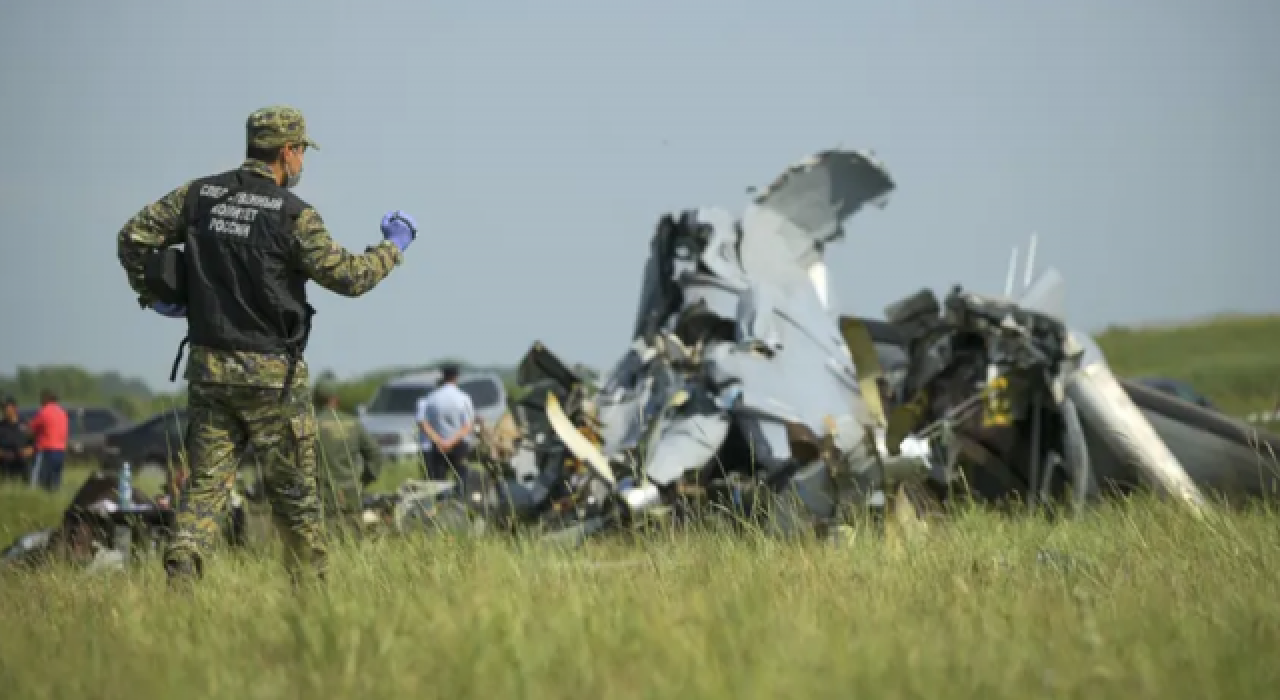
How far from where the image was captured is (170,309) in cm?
707

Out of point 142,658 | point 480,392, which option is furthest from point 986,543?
point 480,392

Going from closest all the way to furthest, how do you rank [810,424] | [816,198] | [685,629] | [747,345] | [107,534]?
[685,629]
[107,534]
[810,424]
[747,345]
[816,198]

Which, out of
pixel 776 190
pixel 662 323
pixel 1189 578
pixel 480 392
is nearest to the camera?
pixel 1189 578

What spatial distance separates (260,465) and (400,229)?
110cm

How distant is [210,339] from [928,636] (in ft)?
10.1

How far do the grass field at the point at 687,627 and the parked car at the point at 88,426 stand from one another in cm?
2331

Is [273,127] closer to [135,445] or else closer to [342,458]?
[342,458]

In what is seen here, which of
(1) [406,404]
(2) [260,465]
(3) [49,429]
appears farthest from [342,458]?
(1) [406,404]

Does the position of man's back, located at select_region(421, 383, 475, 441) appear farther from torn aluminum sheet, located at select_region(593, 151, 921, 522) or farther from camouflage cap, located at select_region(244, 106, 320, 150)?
camouflage cap, located at select_region(244, 106, 320, 150)

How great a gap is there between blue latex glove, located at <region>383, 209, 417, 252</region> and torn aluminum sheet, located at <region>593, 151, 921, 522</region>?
3286 millimetres

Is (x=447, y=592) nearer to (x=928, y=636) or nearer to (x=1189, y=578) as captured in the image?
(x=928, y=636)

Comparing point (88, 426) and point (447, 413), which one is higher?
point (447, 413)

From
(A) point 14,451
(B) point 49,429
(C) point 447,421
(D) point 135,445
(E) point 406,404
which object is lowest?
(D) point 135,445

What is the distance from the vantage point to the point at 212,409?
22.4 ft
